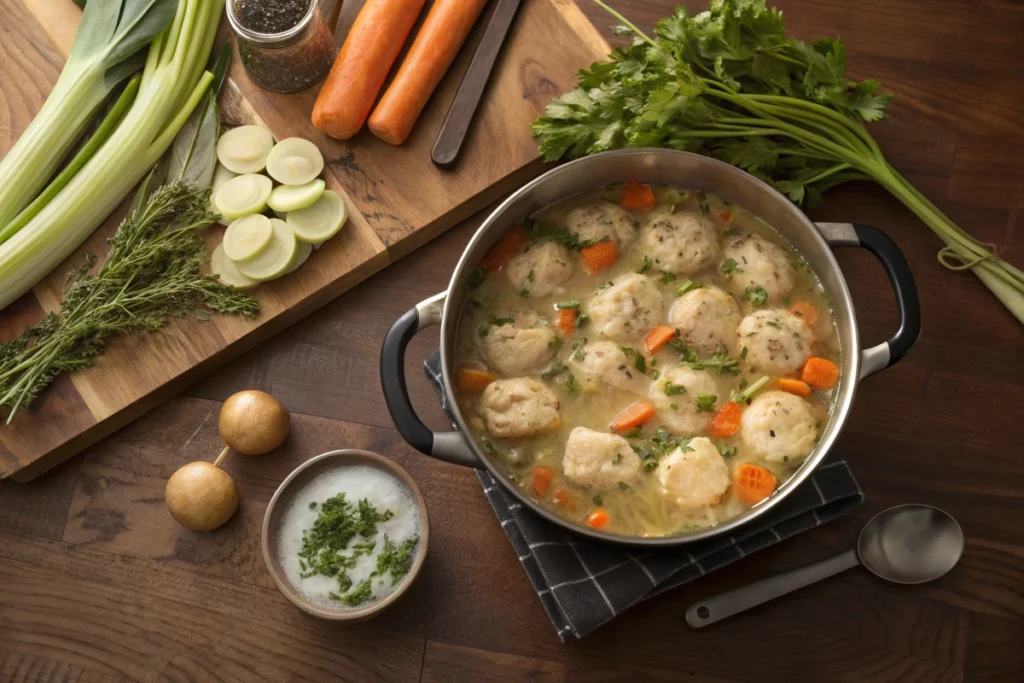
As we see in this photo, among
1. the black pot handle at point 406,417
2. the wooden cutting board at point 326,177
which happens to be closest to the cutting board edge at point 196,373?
the wooden cutting board at point 326,177

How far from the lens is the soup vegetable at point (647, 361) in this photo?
9.33ft

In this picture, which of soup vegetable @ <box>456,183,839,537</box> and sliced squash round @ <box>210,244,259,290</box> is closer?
soup vegetable @ <box>456,183,839,537</box>

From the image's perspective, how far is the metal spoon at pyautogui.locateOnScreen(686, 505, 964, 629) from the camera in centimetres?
309

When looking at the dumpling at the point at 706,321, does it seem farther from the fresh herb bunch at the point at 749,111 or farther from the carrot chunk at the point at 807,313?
the fresh herb bunch at the point at 749,111

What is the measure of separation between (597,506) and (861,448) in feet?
3.37

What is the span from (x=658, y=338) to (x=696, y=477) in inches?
17.9

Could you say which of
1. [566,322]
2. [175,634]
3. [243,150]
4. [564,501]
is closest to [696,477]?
[564,501]

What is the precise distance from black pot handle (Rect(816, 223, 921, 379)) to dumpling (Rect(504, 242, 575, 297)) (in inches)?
31.7

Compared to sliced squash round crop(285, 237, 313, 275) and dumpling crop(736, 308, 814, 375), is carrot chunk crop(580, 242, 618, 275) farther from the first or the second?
sliced squash round crop(285, 237, 313, 275)

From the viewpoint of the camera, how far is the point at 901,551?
3119 mm

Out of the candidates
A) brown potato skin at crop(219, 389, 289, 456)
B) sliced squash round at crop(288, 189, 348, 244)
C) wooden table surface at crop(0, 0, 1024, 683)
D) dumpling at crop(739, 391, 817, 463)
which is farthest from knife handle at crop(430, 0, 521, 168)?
dumpling at crop(739, 391, 817, 463)

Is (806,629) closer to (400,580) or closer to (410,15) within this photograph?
(400,580)

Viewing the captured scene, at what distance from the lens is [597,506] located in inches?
113

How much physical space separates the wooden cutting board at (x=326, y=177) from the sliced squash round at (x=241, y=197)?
0.42 ft
